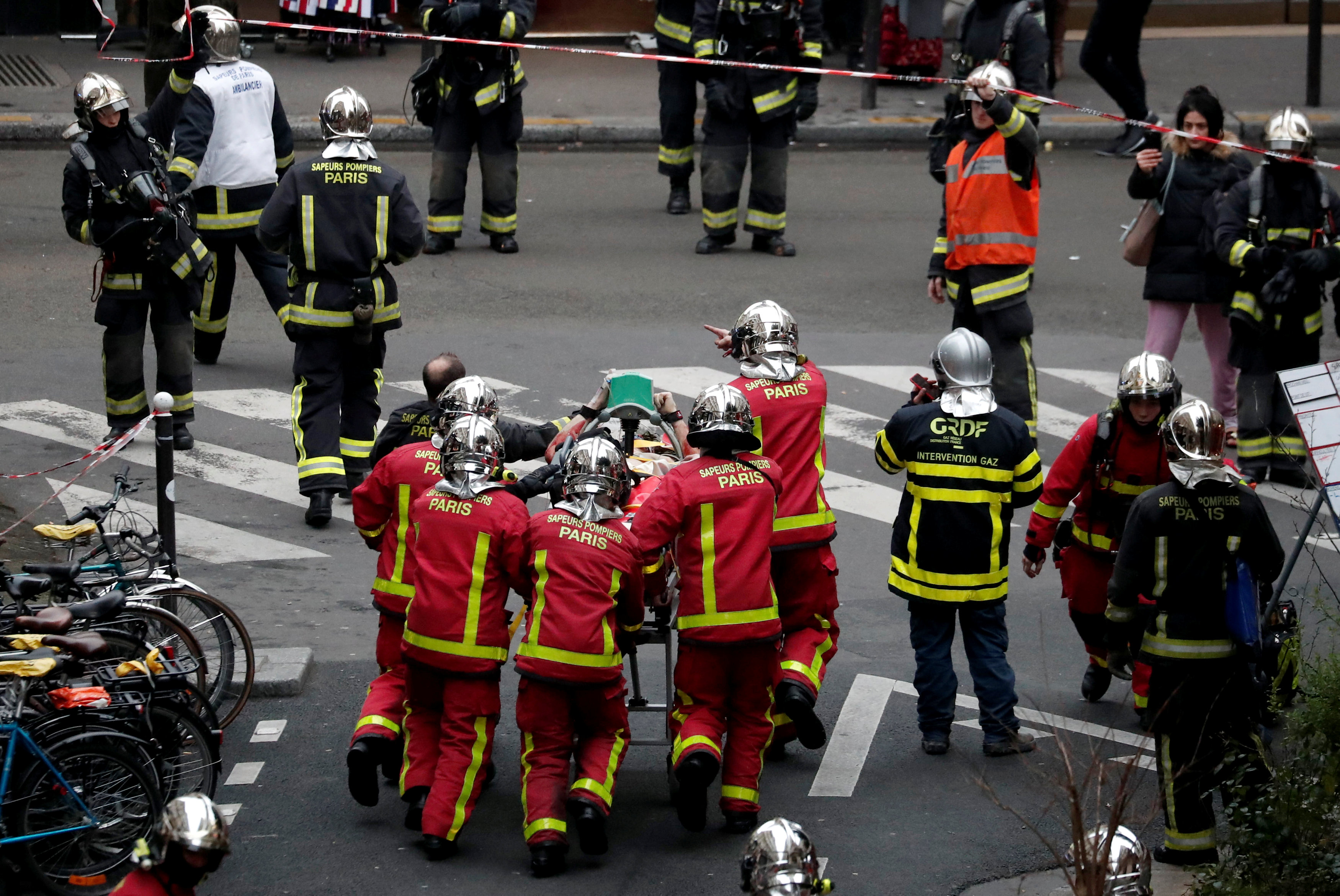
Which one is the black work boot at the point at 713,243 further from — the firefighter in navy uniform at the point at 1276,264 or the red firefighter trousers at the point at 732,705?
the red firefighter trousers at the point at 732,705

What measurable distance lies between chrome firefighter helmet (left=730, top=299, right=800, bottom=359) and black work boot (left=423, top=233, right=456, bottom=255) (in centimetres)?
689

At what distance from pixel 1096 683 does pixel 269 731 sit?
3288mm

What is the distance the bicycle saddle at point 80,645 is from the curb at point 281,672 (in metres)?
1.40

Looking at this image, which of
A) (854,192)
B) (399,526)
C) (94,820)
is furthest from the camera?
(854,192)

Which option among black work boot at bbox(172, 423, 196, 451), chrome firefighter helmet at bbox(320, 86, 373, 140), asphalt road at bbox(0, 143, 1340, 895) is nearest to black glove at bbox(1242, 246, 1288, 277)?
asphalt road at bbox(0, 143, 1340, 895)

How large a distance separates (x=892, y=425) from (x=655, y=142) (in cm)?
1072

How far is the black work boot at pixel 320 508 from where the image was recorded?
921cm

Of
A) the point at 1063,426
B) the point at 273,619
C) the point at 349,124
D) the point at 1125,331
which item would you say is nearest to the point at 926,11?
the point at 1125,331

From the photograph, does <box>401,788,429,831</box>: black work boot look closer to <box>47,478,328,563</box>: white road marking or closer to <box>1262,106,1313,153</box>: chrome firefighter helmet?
<box>47,478,328,563</box>: white road marking

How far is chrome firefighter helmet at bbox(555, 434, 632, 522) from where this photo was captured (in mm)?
6164

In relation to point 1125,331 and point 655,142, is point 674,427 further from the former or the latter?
point 655,142

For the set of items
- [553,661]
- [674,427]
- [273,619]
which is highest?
[674,427]

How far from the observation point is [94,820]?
225 inches

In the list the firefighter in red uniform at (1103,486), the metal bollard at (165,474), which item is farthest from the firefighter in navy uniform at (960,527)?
the metal bollard at (165,474)
